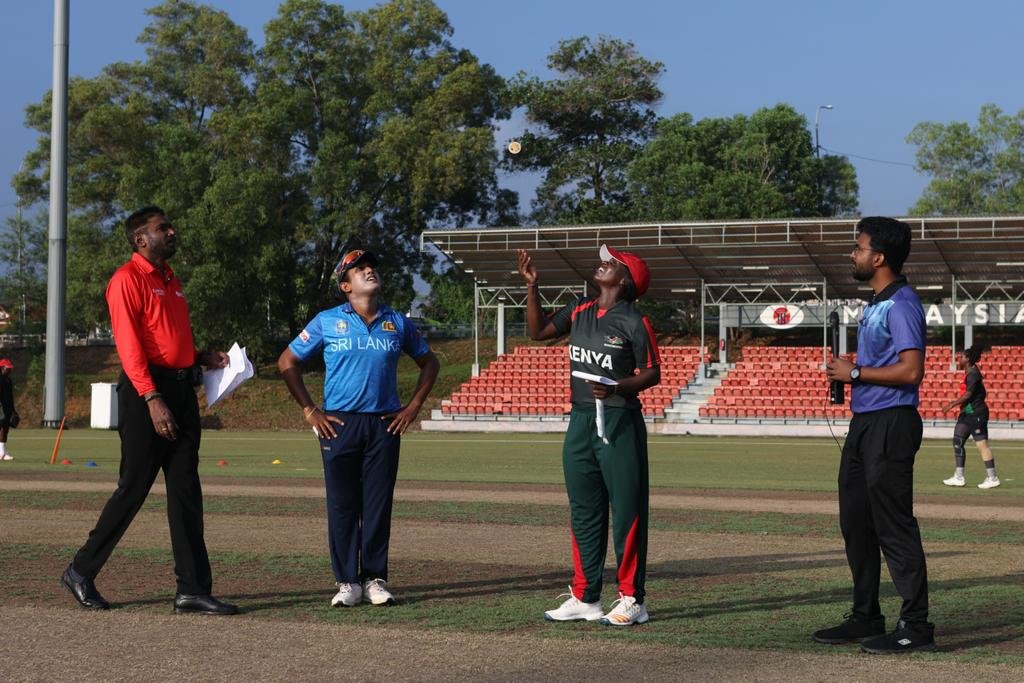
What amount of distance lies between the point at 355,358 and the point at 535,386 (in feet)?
128

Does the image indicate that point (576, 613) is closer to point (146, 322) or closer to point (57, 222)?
point (146, 322)

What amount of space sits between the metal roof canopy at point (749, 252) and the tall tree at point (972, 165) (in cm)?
2767

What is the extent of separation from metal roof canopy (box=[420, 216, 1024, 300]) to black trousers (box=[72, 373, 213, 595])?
3427 cm

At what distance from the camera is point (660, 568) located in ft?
33.5

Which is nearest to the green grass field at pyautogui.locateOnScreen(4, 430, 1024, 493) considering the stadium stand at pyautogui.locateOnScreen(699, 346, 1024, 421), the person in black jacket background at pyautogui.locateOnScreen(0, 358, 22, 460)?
the person in black jacket background at pyautogui.locateOnScreen(0, 358, 22, 460)

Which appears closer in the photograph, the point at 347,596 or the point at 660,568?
the point at 347,596

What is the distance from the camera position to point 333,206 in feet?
202

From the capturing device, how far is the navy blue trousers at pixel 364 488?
27.6 feet

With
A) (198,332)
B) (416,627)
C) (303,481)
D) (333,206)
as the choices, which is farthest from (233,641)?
(333,206)

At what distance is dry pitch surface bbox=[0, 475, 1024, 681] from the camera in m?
6.31

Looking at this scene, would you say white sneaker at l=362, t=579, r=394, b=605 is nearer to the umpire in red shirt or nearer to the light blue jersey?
the umpire in red shirt

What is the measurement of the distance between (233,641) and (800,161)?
214 ft

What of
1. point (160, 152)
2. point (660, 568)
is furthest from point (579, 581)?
point (160, 152)

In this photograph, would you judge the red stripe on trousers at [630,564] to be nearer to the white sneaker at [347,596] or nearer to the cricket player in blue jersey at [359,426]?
the cricket player in blue jersey at [359,426]
